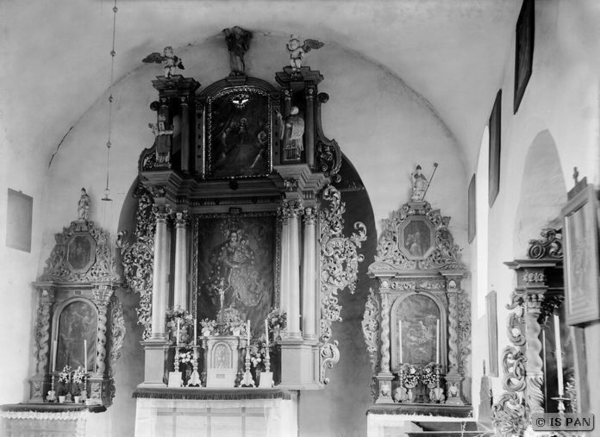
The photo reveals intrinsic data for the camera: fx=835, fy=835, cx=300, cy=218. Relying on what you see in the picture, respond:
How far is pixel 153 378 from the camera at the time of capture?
1155 centimetres

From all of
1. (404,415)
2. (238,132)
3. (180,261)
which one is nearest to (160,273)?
(180,261)

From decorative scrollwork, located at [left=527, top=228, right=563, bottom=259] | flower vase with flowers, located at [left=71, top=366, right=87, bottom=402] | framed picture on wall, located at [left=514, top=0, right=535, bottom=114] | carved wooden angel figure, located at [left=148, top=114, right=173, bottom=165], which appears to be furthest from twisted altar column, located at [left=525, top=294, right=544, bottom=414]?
flower vase with flowers, located at [left=71, top=366, right=87, bottom=402]

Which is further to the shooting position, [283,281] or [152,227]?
[152,227]

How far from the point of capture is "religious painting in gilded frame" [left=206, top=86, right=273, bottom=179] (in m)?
12.2

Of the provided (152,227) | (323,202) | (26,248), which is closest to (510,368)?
(323,202)

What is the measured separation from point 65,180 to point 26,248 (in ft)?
4.12

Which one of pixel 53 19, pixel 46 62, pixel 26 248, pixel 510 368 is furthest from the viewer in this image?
pixel 26 248

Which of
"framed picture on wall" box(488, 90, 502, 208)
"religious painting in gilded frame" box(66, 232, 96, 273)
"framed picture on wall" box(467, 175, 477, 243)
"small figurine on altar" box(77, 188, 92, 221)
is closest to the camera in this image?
"framed picture on wall" box(488, 90, 502, 208)

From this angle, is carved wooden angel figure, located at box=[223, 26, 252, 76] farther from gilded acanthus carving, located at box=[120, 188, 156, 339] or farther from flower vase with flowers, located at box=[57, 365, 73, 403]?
flower vase with flowers, located at box=[57, 365, 73, 403]

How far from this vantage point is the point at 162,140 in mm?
11898

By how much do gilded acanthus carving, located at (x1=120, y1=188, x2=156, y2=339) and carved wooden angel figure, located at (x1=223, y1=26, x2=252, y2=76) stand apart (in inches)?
92.4

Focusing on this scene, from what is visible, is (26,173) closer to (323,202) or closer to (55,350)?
(55,350)

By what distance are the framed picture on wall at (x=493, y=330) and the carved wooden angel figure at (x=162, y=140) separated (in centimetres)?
500

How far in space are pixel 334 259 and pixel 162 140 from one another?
3.00 metres
